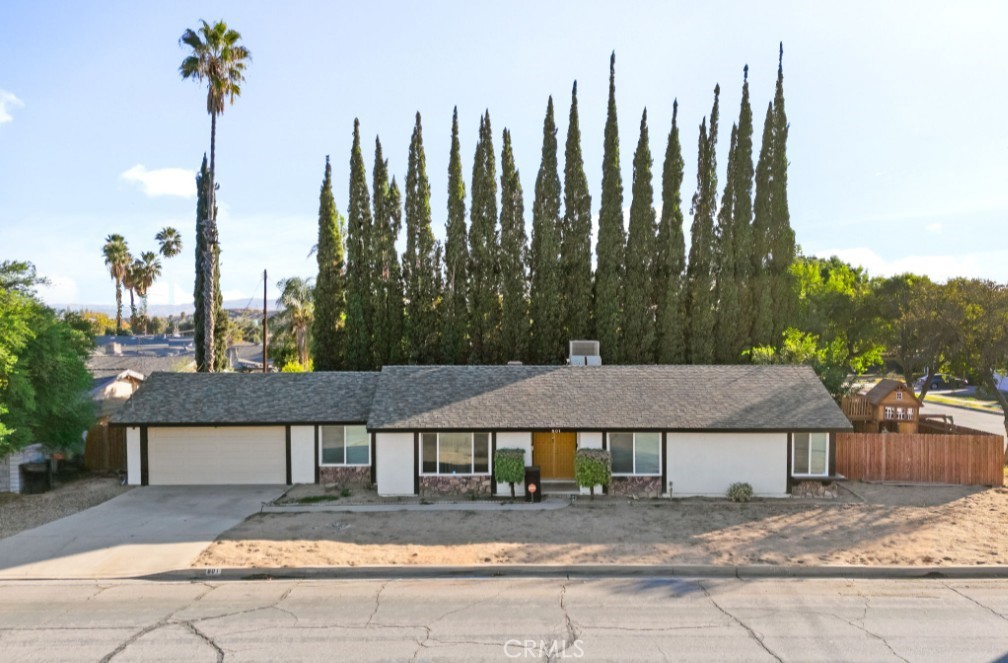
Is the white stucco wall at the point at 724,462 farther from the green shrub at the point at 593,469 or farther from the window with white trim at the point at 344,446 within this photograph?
the window with white trim at the point at 344,446

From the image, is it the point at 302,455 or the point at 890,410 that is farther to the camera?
the point at 890,410

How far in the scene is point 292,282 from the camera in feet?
129

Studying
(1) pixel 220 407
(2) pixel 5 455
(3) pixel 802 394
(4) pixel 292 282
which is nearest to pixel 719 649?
(3) pixel 802 394

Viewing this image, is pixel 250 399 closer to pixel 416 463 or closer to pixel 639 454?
pixel 416 463

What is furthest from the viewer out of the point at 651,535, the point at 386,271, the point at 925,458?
the point at 386,271

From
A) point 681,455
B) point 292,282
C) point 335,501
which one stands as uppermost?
point 292,282

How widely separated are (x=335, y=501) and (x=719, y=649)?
41.5 feet

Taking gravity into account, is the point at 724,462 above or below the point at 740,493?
above

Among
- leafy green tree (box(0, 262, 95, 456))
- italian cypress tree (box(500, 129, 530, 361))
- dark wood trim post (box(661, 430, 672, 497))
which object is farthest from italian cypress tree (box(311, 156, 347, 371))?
dark wood trim post (box(661, 430, 672, 497))

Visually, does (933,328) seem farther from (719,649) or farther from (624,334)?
(719,649)

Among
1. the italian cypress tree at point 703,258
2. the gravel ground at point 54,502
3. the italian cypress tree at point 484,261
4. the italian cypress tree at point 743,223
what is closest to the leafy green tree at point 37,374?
the gravel ground at point 54,502

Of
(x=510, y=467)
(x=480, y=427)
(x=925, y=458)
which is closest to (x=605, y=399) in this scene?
(x=510, y=467)

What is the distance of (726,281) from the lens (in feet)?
112

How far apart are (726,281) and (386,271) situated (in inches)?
760
